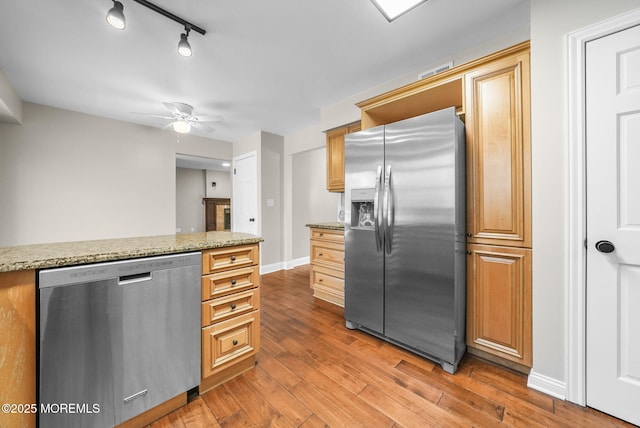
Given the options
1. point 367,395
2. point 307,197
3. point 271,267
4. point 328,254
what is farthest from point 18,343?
point 307,197

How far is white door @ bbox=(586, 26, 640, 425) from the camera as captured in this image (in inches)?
50.1

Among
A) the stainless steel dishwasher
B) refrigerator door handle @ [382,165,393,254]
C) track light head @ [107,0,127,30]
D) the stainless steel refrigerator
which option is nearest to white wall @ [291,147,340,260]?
the stainless steel refrigerator

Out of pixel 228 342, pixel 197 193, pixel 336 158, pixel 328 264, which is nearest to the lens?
pixel 228 342

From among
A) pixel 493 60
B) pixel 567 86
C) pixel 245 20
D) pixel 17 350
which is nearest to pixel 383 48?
pixel 493 60

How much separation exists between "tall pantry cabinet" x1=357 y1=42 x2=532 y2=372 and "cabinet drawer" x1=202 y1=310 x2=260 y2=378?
1611 millimetres

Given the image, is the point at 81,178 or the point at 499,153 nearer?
the point at 499,153

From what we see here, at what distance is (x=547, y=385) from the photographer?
1.50 m

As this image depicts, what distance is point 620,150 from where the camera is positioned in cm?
129

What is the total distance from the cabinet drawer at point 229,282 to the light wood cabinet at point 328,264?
133 cm

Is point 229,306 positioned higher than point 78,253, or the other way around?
point 78,253

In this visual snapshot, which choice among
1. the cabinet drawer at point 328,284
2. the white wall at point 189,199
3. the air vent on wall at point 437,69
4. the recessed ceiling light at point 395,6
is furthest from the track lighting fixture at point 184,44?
the white wall at point 189,199

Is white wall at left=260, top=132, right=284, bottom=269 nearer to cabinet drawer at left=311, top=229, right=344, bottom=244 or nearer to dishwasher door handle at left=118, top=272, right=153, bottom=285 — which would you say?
cabinet drawer at left=311, top=229, right=344, bottom=244

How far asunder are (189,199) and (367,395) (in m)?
8.01

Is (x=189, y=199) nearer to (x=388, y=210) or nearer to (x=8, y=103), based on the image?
(x=8, y=103)
